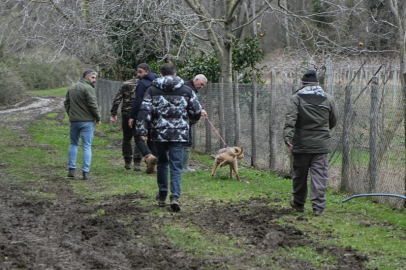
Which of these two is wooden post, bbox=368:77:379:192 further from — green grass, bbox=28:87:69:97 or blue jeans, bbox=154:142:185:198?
green grass, bbox=28:87:69:97

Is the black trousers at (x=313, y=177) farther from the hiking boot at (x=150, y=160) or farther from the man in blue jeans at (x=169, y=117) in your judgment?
the hiking boot at (x=150, y=160)

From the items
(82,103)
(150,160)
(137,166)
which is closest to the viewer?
(82,103)

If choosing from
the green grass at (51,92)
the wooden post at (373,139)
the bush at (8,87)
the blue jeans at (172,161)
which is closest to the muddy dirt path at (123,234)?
the blue jeans at (172,161)

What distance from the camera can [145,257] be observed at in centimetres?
623

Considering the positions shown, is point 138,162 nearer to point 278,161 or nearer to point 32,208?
point 278,161

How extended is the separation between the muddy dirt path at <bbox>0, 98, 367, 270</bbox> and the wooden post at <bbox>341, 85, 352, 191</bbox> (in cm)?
157

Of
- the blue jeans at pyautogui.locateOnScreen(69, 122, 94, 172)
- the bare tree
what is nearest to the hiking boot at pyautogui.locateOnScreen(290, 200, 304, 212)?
the blue jeans at pyautogui.locateOnScreen(69, 122, 94, 172)

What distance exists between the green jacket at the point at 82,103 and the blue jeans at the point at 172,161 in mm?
3250

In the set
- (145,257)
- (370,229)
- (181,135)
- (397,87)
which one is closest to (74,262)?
(145,257)

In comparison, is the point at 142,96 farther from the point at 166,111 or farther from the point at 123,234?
the point at 123,234

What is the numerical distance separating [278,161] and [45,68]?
41587 millimetres

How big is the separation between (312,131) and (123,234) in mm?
2882

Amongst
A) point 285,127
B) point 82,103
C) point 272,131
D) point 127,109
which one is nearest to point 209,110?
point 272,131

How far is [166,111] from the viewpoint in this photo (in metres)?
8.66
